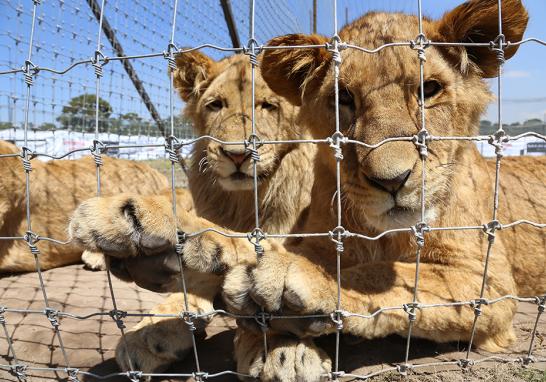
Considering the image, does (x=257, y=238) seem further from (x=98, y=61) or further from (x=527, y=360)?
(x=527, y=360)

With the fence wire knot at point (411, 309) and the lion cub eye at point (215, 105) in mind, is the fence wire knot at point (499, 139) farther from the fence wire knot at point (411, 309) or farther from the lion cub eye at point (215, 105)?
the lion cub eye at point (215, 105)

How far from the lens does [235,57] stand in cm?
334

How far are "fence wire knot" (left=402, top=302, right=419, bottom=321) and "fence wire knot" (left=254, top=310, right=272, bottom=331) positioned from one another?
0.47 metres

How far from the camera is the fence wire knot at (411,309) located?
1745mm

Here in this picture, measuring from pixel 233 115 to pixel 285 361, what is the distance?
61.7 inches

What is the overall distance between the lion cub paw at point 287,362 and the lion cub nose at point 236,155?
1079 millimetres

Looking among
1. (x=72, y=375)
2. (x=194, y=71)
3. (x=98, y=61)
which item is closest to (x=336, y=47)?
(x=98, y=61)

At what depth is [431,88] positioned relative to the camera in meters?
1.94

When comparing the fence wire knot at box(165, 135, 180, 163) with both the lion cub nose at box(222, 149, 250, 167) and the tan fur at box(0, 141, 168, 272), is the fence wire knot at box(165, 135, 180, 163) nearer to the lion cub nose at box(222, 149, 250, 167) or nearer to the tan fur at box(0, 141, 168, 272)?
the lion cub nose at box(222, 149, 250, 167)

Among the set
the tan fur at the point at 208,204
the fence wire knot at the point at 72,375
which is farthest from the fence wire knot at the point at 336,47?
the fence wire knot at the point at 72,375

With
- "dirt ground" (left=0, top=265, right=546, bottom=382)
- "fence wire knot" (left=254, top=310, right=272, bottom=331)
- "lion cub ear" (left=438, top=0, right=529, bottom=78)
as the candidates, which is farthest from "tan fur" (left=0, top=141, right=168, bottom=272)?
"lion cub ear" (left=438, top=0, right=529, bottom=78)

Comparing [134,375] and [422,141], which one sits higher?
[422,141]

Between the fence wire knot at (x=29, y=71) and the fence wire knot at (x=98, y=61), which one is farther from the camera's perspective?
the fence wire knot at (x=29, y=71)

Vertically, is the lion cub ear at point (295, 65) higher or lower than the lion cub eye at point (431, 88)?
higher
